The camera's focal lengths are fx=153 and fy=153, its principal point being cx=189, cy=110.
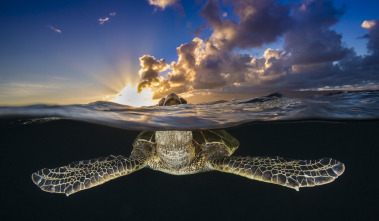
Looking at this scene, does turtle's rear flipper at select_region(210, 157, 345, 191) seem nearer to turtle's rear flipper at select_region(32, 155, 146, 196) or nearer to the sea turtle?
the sea turtle

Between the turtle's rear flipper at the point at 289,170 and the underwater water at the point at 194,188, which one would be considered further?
the underwater water at the point at 194,188

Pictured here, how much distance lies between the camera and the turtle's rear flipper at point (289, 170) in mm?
3492

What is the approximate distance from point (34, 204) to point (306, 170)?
1340 cm

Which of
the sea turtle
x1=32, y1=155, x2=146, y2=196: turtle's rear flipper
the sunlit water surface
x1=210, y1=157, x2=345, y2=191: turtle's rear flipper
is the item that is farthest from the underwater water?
x1=210, y1=157, x2=345, y2=191: turtle's rear flipper

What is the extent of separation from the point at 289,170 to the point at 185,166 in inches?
116

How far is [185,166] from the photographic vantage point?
16.7 feet

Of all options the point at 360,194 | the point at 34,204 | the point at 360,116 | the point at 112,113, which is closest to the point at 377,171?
the point at 360,194

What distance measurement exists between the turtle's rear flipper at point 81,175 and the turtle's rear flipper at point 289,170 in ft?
9.72

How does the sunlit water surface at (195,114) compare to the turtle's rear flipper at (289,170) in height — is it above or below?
above

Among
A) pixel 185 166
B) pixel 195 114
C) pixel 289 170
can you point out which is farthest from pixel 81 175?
pixel 289 170

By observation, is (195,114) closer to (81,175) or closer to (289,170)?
(289,170)

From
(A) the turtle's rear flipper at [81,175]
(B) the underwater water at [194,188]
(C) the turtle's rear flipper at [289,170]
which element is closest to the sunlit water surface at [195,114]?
(B) the underwater water at [194,188]

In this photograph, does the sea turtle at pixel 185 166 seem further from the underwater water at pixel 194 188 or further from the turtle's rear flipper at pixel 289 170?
the underwater water at pixel 194 188

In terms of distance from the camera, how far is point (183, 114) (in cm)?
664
